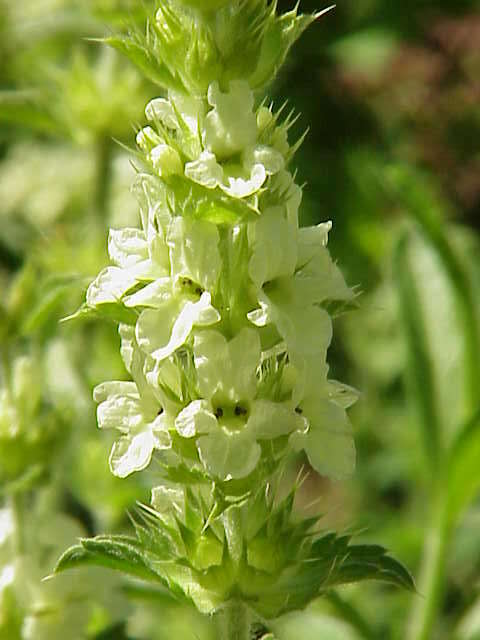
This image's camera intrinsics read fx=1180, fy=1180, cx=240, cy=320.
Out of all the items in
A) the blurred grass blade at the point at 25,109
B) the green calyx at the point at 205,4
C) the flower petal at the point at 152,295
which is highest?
the blurred grass blade at the point at 25,109

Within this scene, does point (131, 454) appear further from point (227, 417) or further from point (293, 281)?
point (293, 281)

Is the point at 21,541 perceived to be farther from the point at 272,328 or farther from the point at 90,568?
the point at 272,328

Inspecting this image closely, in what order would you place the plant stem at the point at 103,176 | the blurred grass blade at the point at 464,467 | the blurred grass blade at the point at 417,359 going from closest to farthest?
the blurred grass blade at the point at 464,467 → the blurred grass blade at the point at 417,359 → the plant stem at the point at 103,176

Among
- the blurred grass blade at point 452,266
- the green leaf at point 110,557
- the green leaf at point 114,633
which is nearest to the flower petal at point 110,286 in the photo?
the green leaf at point 110,557

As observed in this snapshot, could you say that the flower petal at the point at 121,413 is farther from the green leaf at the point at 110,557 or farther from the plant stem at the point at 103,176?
the plant stem at the point at 103,176

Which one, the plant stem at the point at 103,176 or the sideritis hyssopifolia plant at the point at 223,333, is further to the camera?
the plant stem at the point at 103,176

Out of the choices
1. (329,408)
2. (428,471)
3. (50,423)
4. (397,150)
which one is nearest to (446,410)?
(428,471)

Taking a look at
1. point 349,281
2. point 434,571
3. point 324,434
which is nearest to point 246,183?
point 324,434
